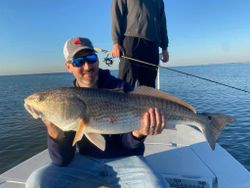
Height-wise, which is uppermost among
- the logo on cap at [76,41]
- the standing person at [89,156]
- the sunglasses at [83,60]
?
the logo on cap at [76,41]

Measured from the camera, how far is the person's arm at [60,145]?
3657 millimetres

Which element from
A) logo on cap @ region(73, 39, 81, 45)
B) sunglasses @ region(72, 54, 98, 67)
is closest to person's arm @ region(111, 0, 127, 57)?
logo on cap @ region(73, 39, 81, 45)

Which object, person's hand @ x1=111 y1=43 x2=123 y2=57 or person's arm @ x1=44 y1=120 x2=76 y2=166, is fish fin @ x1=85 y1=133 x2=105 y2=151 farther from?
person's hand @ x1=111 y1=43 x2=123 y2=57

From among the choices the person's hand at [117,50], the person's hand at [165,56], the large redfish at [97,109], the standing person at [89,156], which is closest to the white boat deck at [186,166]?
the standing person at [89,156]

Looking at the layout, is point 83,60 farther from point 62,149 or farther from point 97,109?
point 62,149

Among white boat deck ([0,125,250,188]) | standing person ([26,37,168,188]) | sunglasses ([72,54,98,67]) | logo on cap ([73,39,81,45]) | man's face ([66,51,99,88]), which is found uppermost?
logo on cap ([73,39,81,45])

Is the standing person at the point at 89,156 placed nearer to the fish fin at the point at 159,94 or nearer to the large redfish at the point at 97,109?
the large redfish at the point at 97,109

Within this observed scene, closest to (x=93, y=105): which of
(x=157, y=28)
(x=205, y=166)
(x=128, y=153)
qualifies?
(x=128, y=153)

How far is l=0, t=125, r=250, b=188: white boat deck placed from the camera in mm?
3949

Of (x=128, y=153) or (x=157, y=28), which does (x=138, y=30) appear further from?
(x=128, y=153)

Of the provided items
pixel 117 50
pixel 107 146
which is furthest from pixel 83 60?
pixel 117 50

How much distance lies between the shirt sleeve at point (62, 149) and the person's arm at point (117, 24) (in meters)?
2.32

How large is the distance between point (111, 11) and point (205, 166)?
3.17 metres

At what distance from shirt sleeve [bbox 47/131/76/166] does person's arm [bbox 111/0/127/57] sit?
7.60 feet
